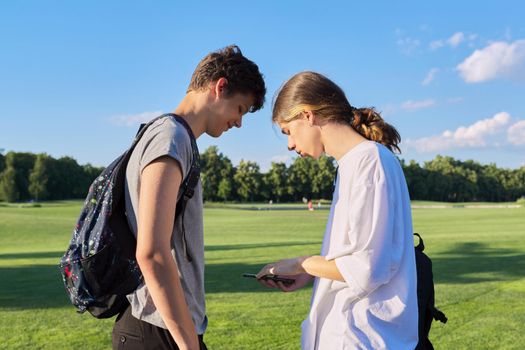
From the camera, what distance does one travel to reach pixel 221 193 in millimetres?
93625

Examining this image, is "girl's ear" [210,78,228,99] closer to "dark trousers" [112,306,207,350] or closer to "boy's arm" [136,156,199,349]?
"boy's arm" [136,156,199,349]

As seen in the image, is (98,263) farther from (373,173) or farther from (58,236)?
(58,236)

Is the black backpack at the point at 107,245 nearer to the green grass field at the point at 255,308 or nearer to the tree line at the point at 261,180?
the green grass field at the point at 255,308

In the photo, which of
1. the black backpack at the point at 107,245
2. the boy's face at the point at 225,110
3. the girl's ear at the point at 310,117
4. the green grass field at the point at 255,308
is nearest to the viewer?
the black backpack at the point at 107,245

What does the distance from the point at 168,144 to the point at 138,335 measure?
764 millimetres

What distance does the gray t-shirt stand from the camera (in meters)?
1.90

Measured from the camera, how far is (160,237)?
184 centimetres

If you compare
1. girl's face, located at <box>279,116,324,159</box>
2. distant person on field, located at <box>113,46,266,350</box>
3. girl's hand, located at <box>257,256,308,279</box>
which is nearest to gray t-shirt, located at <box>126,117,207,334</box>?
distant person on field, located at <box>113,46,266,350</box>

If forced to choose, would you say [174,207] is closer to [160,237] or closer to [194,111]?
[160,237]

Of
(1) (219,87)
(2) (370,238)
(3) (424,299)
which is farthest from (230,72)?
(3) (424,299)

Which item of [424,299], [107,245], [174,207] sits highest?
[174,207]

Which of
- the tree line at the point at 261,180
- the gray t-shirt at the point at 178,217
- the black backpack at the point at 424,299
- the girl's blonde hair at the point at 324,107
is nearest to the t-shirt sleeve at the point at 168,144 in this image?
the gray t-shirt at the point at 178,217

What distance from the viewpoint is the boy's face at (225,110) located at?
2.21 m

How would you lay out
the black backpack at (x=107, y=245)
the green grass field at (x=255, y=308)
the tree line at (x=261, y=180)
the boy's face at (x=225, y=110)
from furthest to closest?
the tree line at (x=261, y=180)
the green grass field at (x=255, y=308)
the boy's face at (x=225, y=110)
the black backpack at (x=107, y=245)
